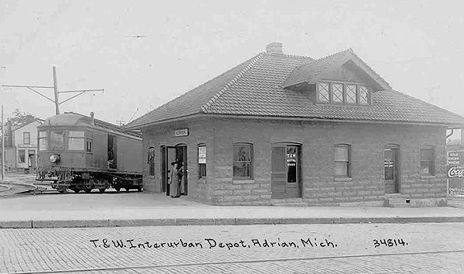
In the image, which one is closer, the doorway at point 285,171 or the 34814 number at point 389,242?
the 34814 number at point 389,242

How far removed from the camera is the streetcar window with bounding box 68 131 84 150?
2623 centimetres

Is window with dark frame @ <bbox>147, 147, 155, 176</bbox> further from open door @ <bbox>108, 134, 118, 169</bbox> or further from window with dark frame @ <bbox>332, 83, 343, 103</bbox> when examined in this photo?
window with dark frame @ <bbox>332, 83, 343, 103</bbox>

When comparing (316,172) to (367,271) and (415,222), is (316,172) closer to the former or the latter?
(415,222)

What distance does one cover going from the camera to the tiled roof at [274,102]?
19.8m

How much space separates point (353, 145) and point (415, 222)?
4964 millimetres

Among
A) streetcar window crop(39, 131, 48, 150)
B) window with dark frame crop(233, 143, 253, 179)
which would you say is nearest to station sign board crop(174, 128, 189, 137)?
window with dark frame crop(233, 143, 253, 179)

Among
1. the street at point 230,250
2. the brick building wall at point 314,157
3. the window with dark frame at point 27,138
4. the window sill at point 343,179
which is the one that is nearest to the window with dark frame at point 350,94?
the brick building wall at point 314,157

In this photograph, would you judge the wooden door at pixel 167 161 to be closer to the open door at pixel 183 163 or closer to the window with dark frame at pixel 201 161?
the open door at pixel 183 163

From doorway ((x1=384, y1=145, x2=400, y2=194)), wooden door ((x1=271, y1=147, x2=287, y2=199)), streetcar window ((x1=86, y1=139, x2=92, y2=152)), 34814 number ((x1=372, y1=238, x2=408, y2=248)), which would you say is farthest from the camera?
streetcar window ((x1=86, y1=139, x2=92, y2=152))

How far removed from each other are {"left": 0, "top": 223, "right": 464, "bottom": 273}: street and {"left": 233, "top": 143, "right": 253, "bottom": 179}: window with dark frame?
502 centimetres

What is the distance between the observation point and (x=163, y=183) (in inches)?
962

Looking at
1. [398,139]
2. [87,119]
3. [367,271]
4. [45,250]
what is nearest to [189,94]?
[87,119]

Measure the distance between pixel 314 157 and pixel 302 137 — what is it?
3.02ft

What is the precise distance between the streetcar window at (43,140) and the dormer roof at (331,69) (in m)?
11.9
